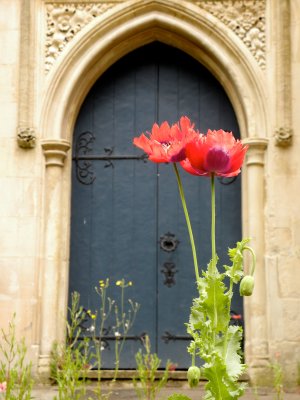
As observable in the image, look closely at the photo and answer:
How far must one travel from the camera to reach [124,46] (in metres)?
6.68

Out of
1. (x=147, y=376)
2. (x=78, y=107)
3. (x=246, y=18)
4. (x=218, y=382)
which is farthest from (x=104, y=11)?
(x=218, y=382)

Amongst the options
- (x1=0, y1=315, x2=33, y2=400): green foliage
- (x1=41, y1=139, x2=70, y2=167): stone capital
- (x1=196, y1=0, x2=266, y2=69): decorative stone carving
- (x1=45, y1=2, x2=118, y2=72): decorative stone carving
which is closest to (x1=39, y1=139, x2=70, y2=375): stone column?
(x1=41, y1=139, x2=70, y2=167): stone capital

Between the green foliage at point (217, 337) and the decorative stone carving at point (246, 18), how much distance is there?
4.78 meters

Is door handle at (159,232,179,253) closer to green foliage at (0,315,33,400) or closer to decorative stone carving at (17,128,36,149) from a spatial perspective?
decorative stone carving at (17,128,36,149)

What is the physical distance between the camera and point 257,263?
6.13 metres

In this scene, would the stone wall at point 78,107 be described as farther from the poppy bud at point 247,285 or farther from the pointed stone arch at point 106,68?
the poppy bud at point 247,285

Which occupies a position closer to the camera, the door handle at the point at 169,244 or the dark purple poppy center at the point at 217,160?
the dark purple poppy center at the point at 217,160

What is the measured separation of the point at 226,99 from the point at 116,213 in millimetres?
1481

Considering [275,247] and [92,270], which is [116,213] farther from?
[275,247]

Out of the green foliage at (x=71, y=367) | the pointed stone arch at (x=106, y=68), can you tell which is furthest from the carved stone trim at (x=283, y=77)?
the green foliage at (x=71, y=367)

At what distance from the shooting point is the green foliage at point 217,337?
175 cm

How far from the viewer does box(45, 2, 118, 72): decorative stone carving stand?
21.3ft

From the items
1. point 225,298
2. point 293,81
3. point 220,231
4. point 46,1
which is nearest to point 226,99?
point 293,81

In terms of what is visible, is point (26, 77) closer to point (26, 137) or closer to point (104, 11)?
point (26, 137)
